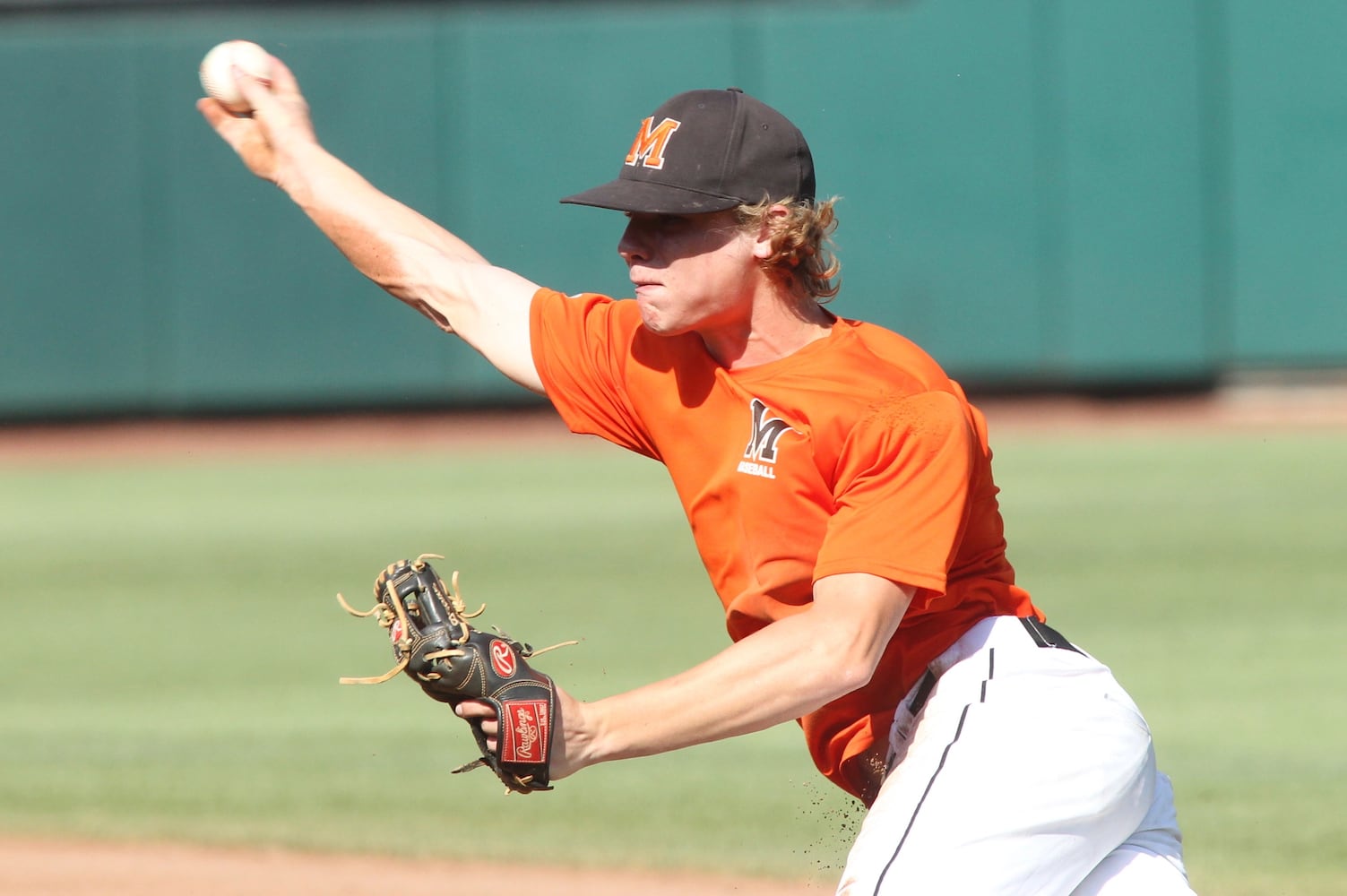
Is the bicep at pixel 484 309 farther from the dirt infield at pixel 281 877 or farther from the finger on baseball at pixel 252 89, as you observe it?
the dirt infield at pixel 281 877

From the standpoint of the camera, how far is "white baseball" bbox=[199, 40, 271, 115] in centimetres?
373

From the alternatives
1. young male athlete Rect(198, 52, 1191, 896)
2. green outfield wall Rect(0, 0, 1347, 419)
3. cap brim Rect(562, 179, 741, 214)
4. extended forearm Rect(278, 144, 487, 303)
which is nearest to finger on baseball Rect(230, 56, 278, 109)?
extended forearm Rect(278, 144, 487, 303)

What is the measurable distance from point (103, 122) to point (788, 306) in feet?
43.7

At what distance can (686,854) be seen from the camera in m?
5.07

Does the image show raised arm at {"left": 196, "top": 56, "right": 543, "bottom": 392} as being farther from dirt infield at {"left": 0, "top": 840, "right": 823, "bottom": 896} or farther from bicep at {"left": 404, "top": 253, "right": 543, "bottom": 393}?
dirt infield at {"left": 0, "top": 840, "right": 823, "bottom": 896}

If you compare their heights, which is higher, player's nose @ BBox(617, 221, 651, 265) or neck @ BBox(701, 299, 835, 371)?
player's nose @ BBox(617, 221, 651, 265)

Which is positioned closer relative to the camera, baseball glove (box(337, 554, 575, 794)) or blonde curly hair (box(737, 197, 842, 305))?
baseball glove (box(337, 554, 575, 794))

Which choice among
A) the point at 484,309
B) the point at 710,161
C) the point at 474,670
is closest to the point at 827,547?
the point at 474,670

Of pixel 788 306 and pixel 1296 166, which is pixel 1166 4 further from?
pixel 788 306

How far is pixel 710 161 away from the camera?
310cm

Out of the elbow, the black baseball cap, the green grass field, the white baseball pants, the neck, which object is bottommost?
the green grass field

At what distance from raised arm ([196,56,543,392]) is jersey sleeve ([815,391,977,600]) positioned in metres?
0.90

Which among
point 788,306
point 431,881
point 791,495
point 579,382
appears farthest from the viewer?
point 431,881

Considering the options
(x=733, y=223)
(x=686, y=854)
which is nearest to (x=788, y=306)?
(x=733, y=223)
